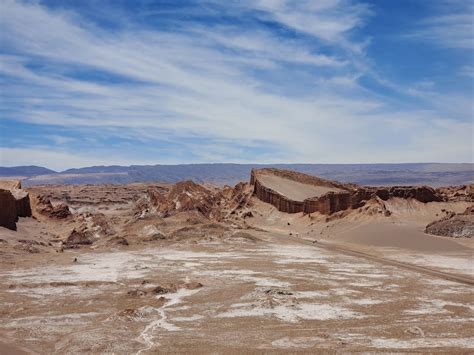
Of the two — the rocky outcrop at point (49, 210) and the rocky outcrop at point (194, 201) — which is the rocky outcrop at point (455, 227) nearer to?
the rocky outcrop at point (194, 201)

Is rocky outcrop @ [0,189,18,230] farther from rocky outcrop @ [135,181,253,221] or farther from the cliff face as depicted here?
the cliff face

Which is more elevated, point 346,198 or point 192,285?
point 346,198

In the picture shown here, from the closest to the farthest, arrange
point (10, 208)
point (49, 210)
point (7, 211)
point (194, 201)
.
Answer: point (7, 211), point (10, 208), point (49, 210), point (194, 201)

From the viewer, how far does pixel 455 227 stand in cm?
3447

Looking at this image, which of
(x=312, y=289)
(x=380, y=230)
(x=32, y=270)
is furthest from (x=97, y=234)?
(x=312, y=289)

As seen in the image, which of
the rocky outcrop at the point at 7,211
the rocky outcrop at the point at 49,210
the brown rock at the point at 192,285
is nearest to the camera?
the brown rock at the point at 192,285

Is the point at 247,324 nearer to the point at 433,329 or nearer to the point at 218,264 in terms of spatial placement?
the point at 433,329

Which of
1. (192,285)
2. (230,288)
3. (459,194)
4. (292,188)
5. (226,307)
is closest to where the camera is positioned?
(226,307)

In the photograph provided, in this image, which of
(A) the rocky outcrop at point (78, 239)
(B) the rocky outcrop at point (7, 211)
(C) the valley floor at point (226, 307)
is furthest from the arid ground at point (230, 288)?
(B) the rocky outcrop at point (7, 211)

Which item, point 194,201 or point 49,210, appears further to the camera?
point 194,201

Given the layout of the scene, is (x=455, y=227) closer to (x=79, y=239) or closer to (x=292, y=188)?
(x=292, y=188)

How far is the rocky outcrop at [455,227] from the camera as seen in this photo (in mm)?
33938

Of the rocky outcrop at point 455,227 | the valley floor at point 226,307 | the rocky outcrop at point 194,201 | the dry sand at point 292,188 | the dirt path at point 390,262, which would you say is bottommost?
the dirt path at point 390,262

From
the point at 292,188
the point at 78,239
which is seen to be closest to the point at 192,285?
the point at 78,239
